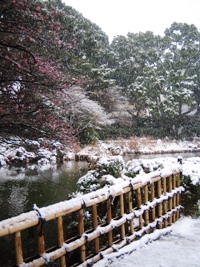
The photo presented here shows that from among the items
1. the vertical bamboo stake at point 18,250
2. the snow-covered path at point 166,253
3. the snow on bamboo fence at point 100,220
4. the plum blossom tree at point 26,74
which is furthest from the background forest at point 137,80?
the vertical bamboo stake at point 18,250

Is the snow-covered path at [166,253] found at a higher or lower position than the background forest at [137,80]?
lower

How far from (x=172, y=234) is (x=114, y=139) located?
17.0 metres

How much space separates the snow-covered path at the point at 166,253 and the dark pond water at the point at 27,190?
1956mm

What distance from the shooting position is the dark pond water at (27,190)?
5.18 m

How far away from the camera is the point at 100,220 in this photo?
3.86 m

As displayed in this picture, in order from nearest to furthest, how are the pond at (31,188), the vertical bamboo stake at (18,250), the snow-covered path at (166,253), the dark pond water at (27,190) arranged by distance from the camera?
the vertical bamboo stake at (18,250) → the snow-covered path at (166,253) → the dark pond water at (27,190) → the pond at (31,188)

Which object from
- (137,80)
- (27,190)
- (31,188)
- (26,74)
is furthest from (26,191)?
(137,80)

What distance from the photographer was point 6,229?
1.76 metres

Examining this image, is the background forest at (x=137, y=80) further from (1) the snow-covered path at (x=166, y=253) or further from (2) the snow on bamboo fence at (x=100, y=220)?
(1) the snow-covered path at (x=166, y=253)

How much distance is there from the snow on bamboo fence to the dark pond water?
1.06 m

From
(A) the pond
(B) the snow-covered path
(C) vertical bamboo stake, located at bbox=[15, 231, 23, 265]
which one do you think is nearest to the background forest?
(A) the pond

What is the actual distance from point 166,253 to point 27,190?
18.0 feet

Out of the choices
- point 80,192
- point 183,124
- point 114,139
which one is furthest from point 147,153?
point 80,192

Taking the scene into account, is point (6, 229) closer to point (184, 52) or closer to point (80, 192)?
point (80, 192)
